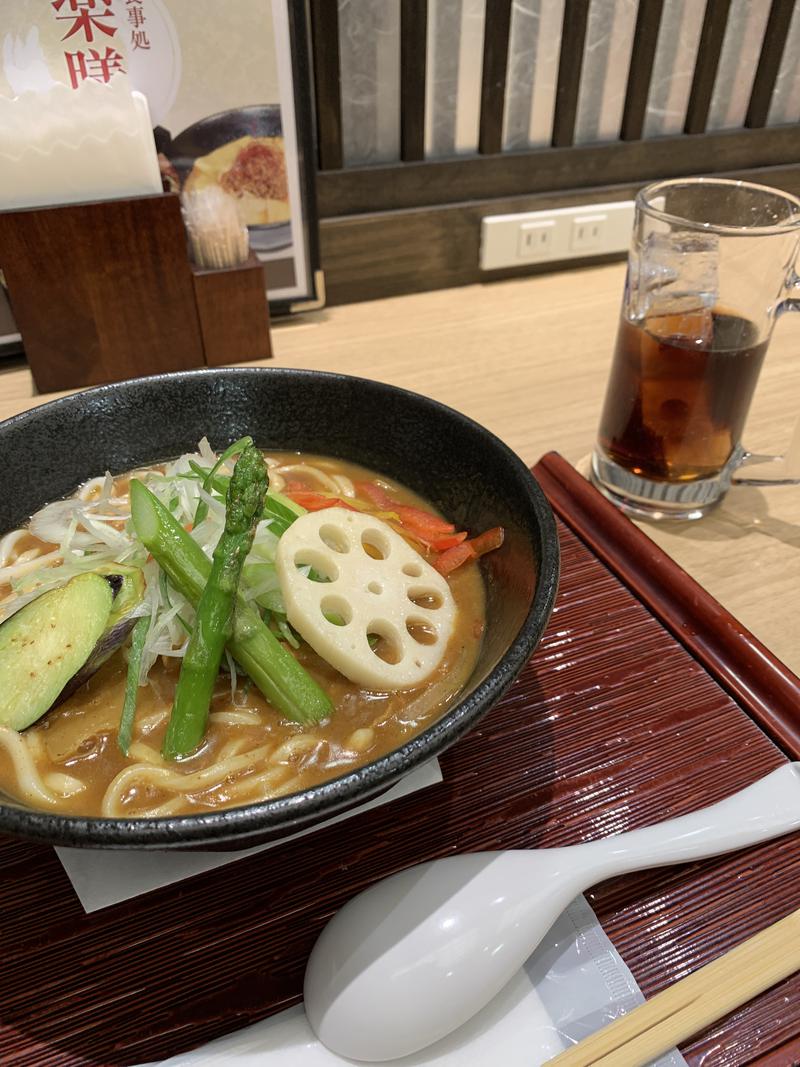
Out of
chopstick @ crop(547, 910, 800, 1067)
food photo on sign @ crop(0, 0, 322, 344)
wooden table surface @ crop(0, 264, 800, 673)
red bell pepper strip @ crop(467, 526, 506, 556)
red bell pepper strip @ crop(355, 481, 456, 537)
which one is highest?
food photo on sign @ crop(0, 0, 322, 344)

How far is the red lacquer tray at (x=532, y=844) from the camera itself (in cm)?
69

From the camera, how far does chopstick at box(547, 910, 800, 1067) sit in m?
0.63

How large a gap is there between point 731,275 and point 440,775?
0.87 metres

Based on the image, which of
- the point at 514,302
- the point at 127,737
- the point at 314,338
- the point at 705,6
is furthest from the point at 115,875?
the point at 705,6

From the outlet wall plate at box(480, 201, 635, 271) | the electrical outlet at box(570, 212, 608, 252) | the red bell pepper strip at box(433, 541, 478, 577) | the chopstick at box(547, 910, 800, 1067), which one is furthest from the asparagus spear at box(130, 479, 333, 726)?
the electrical outlet at box(570, 212, 608, 252)

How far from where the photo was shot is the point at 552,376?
5.65ft

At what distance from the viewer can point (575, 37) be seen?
1847mm

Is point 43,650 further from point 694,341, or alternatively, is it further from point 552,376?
point 552,376

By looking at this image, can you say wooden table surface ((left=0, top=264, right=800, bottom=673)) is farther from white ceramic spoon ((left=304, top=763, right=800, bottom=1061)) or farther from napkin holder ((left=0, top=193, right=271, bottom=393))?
white ceramic spoon ((left=304, top=763, right=800, bottom=1061))

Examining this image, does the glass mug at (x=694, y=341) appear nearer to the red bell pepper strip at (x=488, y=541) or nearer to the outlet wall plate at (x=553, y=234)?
the red bell pepper strip at (x=488, y=541)

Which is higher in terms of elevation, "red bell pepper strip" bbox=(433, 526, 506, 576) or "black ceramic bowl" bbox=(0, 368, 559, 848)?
"black ceramic bowl" bbox=(0, 368, 559, 848)

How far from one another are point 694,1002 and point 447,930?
21cm

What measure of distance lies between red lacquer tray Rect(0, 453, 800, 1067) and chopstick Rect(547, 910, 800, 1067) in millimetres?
29

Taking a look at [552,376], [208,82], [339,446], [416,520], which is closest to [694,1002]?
[416,520]
